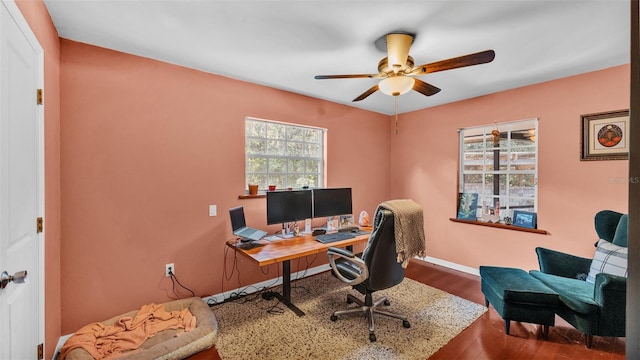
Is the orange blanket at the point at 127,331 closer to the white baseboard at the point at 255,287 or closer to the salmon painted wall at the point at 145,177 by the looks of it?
the salmon painted wall at the point at 145,177

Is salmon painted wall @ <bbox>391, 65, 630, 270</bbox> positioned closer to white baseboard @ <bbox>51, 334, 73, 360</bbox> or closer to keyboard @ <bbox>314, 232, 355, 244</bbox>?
keyboard @ <bbox>314, 232, 355, 244</bbox>

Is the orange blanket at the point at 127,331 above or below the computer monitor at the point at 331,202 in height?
below

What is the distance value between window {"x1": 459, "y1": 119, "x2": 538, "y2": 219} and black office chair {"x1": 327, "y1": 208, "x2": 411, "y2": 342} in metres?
2.04

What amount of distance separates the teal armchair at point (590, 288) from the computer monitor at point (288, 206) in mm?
2303

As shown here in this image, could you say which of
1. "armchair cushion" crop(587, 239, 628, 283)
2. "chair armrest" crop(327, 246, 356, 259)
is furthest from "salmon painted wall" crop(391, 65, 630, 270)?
"chair armrest" crop(327, 246, 356, 259)

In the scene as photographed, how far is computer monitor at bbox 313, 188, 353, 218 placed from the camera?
3209 millimetres

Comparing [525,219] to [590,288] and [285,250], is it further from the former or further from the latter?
[285,250]

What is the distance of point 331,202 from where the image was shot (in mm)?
3316

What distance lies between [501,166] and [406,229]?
2.20 metres

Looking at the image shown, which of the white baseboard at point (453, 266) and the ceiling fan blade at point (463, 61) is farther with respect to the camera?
the white baseboard at point (453, 266)

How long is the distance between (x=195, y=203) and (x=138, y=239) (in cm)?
55

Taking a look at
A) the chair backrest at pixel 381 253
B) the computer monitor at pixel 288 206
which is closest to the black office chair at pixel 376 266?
the chair backrest at pixel 381 253

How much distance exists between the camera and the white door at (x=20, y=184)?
1.15 metres

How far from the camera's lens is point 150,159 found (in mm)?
2430
